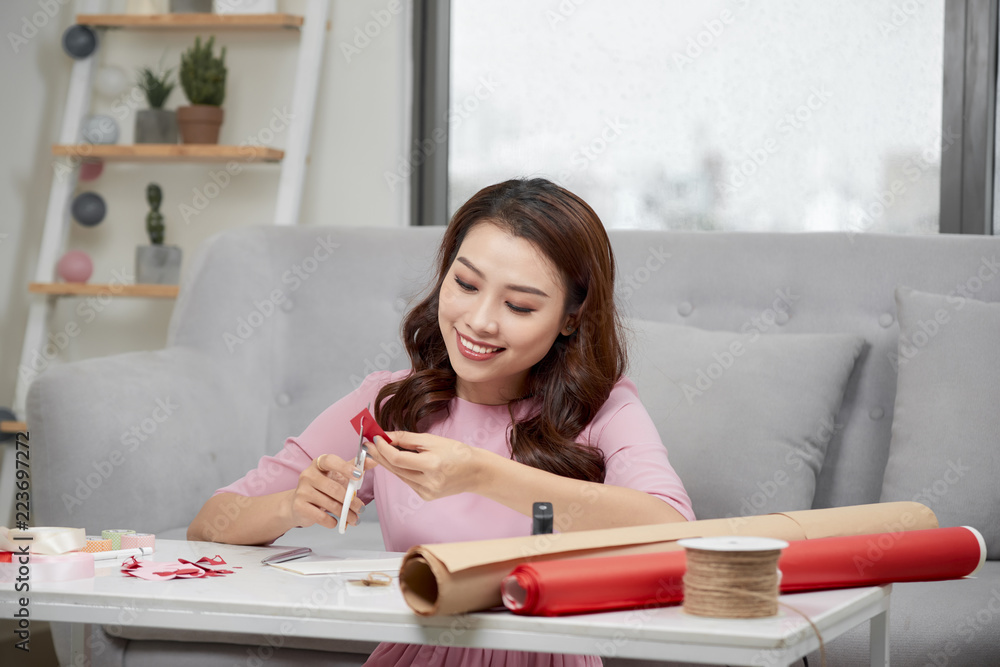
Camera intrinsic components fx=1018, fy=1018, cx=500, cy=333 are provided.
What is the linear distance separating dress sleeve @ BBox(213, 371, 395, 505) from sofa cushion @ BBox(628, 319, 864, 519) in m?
0.65

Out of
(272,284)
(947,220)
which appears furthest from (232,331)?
(947,220)

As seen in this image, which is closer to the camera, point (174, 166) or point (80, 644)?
point (80, 644)

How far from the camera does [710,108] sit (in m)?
2.85

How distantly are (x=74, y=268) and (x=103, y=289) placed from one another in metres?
0.18

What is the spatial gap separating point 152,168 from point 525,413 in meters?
2.20

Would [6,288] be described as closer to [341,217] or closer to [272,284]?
[341,217]

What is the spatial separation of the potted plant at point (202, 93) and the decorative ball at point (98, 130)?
0.73 ft

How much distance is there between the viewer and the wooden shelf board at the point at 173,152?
2.89 m

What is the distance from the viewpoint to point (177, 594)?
3.06 feet
